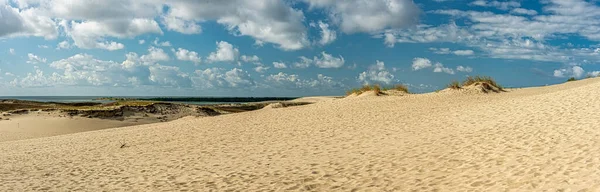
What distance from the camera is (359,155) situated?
12.7 metres

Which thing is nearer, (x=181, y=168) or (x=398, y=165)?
(x=398, y=165)

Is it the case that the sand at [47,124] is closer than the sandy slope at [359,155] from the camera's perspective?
No

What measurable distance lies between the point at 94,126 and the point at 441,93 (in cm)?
2674

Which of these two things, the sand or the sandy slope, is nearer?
the sandy slope

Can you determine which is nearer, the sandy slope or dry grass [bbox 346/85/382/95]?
the sandy slope

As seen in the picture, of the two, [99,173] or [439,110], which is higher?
[439,110]

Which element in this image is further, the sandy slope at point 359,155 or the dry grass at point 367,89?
the dry grass at point 367,89

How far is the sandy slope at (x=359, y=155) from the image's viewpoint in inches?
370

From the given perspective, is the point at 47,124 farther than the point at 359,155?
Yes

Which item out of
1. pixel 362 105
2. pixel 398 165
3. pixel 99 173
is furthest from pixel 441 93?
pixel 99 173

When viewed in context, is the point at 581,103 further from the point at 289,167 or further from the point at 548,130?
the point at 289,167

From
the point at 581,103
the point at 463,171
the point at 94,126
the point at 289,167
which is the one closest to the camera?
the point at 463,171

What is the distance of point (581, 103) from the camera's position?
16.4m

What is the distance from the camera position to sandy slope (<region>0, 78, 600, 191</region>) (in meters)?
9.41
